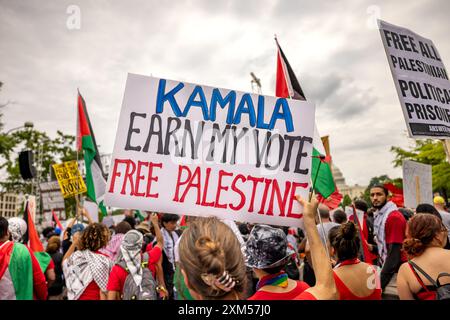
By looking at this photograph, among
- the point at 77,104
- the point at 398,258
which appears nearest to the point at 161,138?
the point at 398,258

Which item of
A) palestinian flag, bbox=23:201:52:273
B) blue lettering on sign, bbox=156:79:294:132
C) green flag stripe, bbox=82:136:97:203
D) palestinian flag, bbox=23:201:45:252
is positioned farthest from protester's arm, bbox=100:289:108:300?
green flag stripe, bbox=82:136:97:203

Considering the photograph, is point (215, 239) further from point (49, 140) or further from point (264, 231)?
point (49, 140)

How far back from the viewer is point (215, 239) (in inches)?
72.5

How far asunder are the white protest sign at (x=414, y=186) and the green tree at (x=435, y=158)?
26.3 m

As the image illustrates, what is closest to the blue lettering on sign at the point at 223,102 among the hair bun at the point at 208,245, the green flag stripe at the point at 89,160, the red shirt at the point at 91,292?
the hair bun at the point at 208,245

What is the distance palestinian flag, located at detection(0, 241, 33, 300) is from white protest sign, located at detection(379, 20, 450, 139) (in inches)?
165

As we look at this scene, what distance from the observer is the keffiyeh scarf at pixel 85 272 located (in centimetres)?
394

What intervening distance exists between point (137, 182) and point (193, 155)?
0.47 metres

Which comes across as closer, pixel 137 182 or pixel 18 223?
pixel 137 182

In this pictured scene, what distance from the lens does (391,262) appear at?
4762 millimetres

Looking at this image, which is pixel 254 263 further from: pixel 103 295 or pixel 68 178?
pixel 68 178
